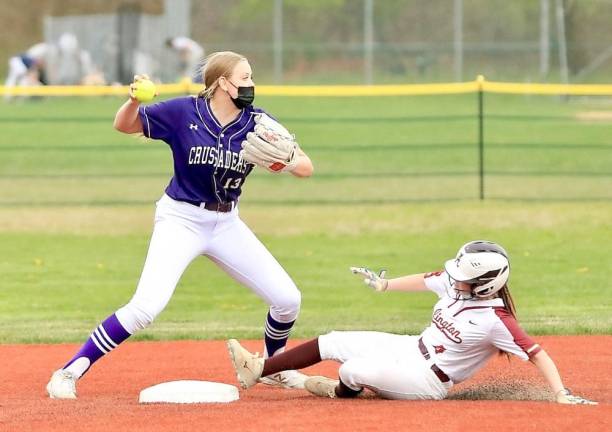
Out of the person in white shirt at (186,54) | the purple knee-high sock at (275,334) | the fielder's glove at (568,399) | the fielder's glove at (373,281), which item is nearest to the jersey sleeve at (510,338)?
the fielder's glove at (568,399)

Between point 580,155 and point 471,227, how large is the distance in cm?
771

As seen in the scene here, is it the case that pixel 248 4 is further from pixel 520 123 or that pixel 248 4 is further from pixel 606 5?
pixel 520 123

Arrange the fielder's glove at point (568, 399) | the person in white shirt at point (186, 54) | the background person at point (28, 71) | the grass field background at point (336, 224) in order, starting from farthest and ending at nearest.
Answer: the person in white shirt at point (186, 54) → the background person at point (28, 71) → the grass field background at point (336, 224) → the fielder's glove at point (568, 399)

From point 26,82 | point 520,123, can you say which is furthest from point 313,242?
point 26,82

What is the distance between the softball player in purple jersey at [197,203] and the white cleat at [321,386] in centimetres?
53

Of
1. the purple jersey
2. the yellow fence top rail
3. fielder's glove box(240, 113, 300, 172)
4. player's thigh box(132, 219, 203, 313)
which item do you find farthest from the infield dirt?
the yellow fence top rail

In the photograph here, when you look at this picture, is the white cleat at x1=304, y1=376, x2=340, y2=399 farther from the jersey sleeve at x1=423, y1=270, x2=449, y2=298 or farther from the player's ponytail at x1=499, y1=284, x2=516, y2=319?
the player's ponytail at x1=499, y1=284, x2=516, y2=319

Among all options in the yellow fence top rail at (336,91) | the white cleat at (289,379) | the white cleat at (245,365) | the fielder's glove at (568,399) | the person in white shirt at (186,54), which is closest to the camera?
the fielder's glove at (568,399)

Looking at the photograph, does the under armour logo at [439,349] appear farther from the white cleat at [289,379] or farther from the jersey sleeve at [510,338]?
the white cleat at [289,379]

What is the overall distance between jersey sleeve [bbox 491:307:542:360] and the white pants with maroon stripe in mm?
413

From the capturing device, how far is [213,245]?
7.36 m

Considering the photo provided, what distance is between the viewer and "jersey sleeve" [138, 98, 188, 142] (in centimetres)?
731

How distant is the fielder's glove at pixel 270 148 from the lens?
7.07 m

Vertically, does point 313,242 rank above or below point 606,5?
below
